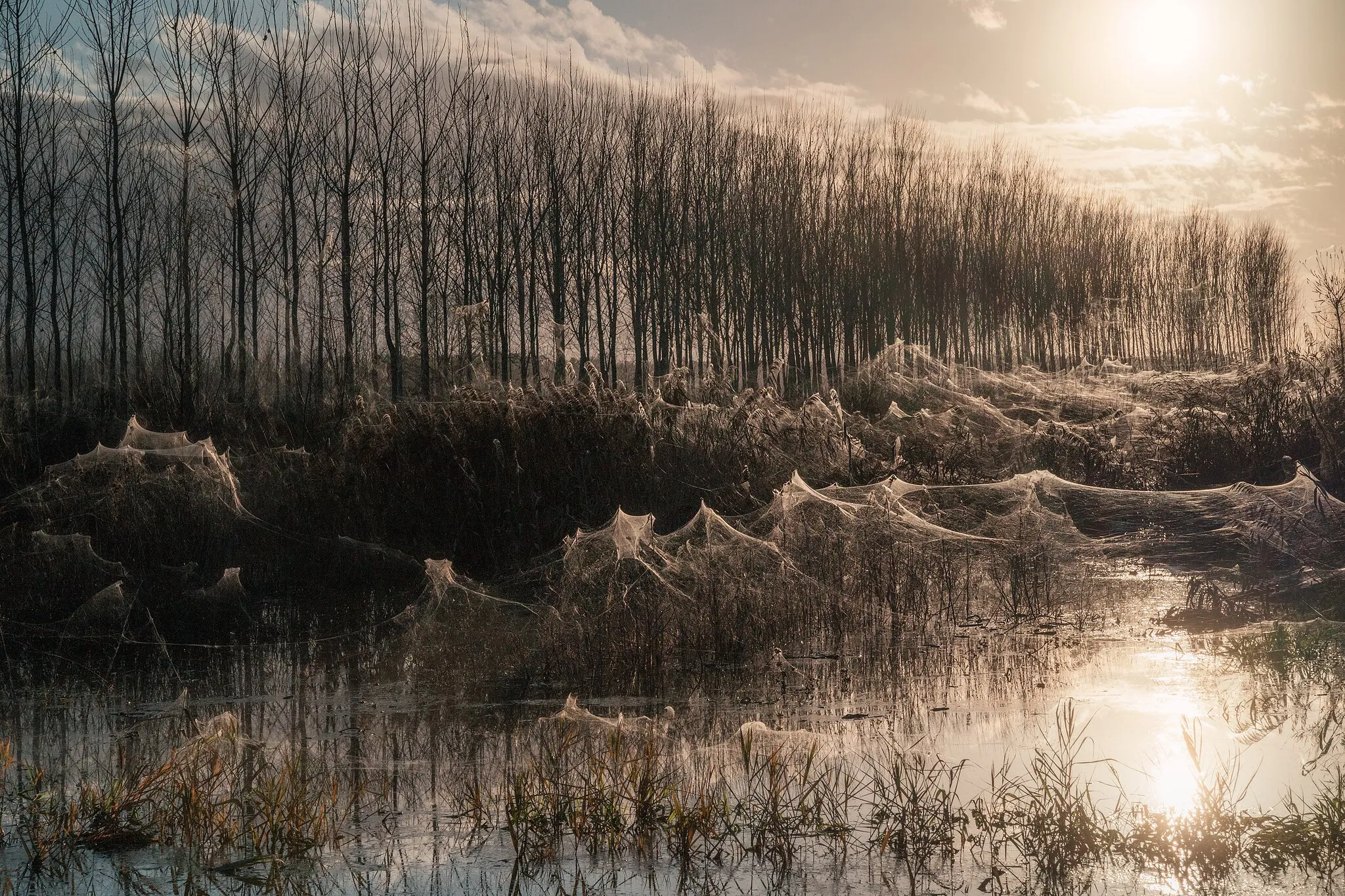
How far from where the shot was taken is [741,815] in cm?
416

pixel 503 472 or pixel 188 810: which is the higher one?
pixel 503 472

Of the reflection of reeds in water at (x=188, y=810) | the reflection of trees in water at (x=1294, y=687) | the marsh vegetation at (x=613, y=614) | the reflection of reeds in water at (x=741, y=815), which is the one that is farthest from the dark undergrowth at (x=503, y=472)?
the reflection of trees in water at (x=1294, y=687)

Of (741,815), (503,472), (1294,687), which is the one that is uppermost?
(503,472)

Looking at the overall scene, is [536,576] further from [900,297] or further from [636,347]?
[900,297]

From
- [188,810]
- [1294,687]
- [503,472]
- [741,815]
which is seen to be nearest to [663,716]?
[741,815]

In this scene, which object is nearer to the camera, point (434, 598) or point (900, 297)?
point (434, 598)

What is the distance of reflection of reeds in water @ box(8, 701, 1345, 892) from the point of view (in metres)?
3.79

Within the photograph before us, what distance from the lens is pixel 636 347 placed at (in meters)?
24.2

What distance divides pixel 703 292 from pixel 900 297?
7366 millimetres

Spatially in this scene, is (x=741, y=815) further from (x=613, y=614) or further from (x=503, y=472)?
(x=503, y=472)

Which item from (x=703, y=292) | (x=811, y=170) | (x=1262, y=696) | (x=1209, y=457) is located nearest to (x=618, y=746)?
(x=1262, y=696)

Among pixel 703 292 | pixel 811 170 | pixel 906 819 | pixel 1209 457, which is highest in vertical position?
pixel 811 170

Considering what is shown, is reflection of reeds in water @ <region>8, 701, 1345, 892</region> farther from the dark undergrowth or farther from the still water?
the dark undergrowth

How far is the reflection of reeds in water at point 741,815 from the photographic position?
3.79 meters
